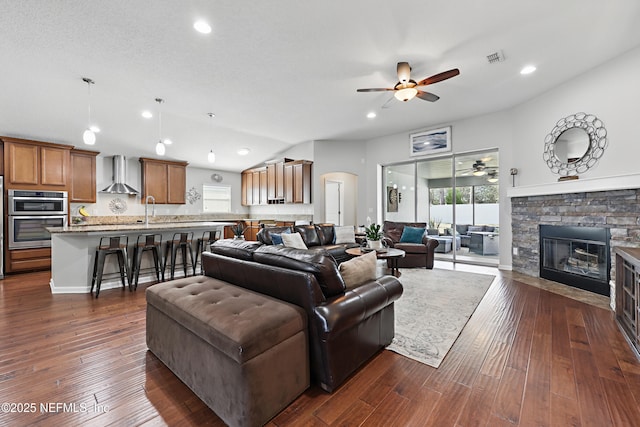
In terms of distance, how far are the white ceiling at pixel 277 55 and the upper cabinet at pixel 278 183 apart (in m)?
1.84

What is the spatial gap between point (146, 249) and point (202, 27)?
3.36 metres

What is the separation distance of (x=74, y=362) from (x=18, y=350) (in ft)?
2.14

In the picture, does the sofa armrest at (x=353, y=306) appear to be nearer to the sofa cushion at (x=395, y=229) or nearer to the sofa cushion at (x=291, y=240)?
the sofa cushion at (x=291, y=240)

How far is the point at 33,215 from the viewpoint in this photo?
16.9 feet

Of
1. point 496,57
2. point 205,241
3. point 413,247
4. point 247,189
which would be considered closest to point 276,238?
point 205,241

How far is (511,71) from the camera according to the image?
3797mm

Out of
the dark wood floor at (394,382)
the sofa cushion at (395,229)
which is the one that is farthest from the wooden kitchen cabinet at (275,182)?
the dark wood floor at (394,382)

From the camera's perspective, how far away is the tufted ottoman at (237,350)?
1399 mm

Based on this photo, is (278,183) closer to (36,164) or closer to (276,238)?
(276,238)

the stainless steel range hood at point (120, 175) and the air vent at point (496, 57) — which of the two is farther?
the stainless steel range hood at point (120, 175)

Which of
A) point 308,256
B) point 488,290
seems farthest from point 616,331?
point 308,256

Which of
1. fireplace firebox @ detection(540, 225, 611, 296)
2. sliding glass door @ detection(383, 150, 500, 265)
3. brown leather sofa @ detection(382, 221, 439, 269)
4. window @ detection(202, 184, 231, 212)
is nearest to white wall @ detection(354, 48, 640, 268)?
sliding glass door @ detection(383, 150, 500, 265)

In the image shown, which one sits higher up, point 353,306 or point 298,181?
point 298,181

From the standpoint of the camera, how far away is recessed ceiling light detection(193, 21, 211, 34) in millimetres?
→ 2734
